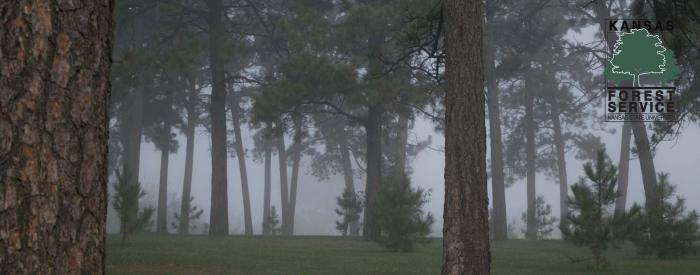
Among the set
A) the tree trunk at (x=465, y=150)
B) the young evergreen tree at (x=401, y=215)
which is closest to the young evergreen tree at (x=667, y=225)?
the young evergreen tree at (x=401, y=215)

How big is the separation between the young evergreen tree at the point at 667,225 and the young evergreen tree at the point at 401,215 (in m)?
4.88

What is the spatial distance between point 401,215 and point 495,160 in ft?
37.3

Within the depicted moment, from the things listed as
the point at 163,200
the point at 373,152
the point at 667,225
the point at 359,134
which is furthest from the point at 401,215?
the point at 359,134

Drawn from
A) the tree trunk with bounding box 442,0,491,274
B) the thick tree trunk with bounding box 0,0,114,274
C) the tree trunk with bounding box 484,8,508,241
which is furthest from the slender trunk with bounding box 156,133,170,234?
the thick tree trunk with bounding box 0,0,114,274

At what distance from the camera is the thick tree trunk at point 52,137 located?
8.04ft

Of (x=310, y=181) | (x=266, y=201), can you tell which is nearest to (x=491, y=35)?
(x=266, y=201)

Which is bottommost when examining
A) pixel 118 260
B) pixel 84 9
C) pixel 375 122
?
pixel 118 260

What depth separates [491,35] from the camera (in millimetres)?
29156

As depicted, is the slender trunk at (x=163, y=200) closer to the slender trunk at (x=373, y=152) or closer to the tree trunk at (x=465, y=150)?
the slender trunk at (x=373, y=152)

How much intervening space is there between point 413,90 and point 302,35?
152 inches

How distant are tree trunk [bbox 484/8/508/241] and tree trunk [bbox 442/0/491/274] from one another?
1839 cm

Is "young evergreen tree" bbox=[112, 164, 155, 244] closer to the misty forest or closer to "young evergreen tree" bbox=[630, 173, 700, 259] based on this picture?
the misty forest

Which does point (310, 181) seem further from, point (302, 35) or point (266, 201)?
point (302, 35)

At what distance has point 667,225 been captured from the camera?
15961 mm
